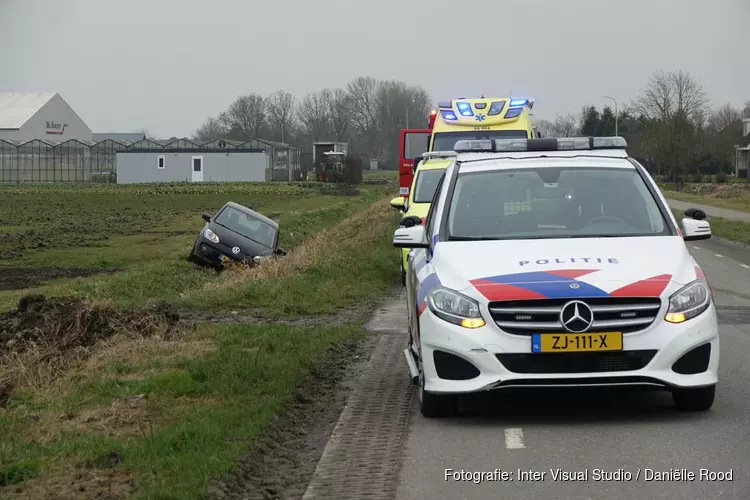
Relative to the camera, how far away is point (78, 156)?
3743 inches

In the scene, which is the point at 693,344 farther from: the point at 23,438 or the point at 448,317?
the point at 23,438

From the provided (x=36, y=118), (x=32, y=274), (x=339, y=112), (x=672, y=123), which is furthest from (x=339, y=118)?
(x=32, y=274)

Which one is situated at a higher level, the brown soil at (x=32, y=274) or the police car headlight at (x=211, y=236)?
the police car headlight at (x=211, y=236)

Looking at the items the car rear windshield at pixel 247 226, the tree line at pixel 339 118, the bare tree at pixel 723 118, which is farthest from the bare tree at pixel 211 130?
the car rear windshield at pixel 247 226

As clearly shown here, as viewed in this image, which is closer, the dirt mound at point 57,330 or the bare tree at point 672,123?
the dirt mound at point 57,330

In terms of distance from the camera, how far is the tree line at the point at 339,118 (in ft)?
484

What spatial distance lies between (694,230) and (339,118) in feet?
492

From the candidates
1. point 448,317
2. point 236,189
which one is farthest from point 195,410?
point 236,189

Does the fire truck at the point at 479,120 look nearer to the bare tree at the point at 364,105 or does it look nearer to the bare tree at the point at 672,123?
the bare tree at the point at 672,123

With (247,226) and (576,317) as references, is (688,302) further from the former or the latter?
(247,226)

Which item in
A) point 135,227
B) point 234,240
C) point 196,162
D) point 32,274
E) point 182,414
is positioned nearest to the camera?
point 182,414

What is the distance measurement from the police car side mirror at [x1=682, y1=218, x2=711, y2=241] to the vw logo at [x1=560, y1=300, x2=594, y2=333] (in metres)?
1.62

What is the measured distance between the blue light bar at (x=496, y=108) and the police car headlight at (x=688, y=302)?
53.1 feet

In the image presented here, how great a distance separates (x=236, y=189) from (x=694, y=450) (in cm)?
6950
